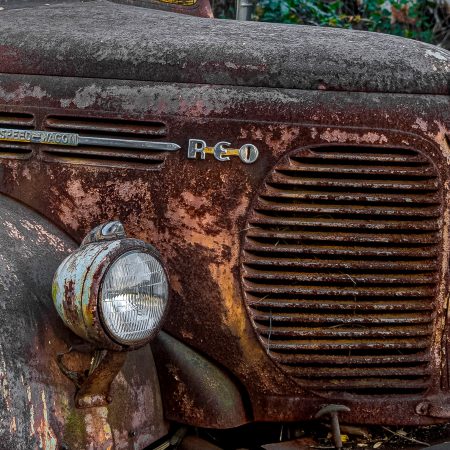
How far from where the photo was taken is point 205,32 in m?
2.95

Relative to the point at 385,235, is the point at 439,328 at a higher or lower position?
lower

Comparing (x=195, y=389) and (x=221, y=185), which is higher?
(x=221, y=185)

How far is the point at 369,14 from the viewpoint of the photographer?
9.03 meters

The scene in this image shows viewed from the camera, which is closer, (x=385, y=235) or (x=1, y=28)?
(x=385, y=235)

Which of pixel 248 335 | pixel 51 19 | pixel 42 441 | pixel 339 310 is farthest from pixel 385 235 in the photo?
pixel 51 19

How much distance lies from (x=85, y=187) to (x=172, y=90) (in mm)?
417

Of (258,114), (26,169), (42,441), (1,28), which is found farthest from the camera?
(1,28)

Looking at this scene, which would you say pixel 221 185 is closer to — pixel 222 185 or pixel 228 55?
pixel 222 185

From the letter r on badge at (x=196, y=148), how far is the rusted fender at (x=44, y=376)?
0.49 metres

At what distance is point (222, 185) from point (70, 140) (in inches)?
20.2

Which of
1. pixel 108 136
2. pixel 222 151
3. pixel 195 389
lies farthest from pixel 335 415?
pixel 108 136

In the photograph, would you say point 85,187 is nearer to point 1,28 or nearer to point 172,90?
point 172,90

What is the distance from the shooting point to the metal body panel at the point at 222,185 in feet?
8.82

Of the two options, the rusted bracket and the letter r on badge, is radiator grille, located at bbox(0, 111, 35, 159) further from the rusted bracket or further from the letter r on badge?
the rusted bracket
